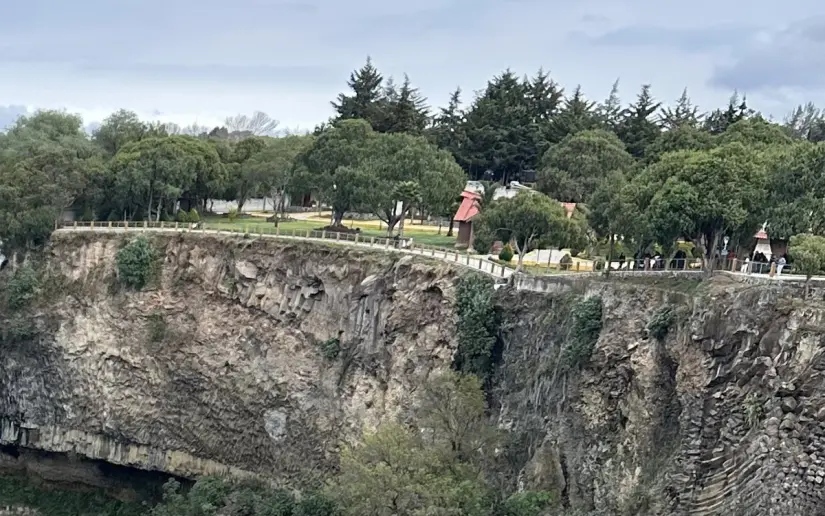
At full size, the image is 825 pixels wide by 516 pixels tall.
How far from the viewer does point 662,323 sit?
107ft

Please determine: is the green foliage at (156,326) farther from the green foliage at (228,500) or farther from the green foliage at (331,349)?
the green foliage at (331,349)

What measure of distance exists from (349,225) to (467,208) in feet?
37.8

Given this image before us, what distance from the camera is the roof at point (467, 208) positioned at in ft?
200

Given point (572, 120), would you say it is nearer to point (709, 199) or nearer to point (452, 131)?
point (452, 131)

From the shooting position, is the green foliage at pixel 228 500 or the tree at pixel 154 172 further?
the tree at pixel 154 172

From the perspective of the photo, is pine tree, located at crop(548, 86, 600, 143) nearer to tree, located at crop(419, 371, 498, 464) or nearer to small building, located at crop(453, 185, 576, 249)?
small building, located at crop(453, 185, 576, 249)

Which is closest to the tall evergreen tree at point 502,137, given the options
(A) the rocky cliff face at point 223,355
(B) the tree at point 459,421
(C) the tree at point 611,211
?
(C) the tree at point 611,211

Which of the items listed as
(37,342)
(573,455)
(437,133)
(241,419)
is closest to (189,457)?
(241,419)

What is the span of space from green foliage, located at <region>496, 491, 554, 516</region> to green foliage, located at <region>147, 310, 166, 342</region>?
28016 mm

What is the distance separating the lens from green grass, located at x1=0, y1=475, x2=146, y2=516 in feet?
179

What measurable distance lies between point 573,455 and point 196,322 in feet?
89.0

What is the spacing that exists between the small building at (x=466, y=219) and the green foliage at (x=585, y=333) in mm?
23211

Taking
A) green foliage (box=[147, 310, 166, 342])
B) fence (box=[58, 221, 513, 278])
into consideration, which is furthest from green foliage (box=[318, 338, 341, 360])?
green foliage (box=[147, 310, 166, 342])

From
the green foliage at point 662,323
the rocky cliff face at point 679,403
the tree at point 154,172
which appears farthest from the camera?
the tree at point 154,172
